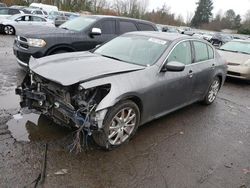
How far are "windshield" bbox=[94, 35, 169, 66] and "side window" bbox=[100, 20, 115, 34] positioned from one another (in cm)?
313

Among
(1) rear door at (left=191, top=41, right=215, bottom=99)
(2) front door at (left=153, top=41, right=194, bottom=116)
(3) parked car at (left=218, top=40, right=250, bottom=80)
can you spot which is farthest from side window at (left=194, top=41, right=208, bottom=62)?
(3) parked car at (left=218, top=40, right=250, bottom=80)

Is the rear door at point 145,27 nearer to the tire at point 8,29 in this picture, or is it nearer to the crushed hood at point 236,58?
the crushed hood at point 236,58

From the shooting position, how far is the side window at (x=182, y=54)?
4.91 m

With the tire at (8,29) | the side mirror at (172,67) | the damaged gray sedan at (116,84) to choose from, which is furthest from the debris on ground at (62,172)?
the tire at (8,29)

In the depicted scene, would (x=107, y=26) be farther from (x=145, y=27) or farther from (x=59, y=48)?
(x=59, y=48)

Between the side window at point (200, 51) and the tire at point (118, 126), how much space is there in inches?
86.7

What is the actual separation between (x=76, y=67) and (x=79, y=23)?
4.72 meters

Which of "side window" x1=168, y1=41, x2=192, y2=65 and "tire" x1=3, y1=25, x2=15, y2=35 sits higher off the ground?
"side window" x1=168, y1=41, x2=192, y2=65

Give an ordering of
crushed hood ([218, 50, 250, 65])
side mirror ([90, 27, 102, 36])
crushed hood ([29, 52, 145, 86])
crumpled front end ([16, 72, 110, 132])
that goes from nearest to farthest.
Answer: crumpled front end ([16, 72, 110, 132]) < crushed hood ([29, 52, 145, 86]) < side mirror ([90, 27, 102, 36]) < crushed hood ([218, 50, 250, 65])

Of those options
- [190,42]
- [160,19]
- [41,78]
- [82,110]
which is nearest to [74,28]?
[190,42]

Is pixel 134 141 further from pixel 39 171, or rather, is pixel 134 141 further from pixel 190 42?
pixel 190 42

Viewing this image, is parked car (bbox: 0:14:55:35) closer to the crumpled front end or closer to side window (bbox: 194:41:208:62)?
side window (bbox: 194:41:208:62)

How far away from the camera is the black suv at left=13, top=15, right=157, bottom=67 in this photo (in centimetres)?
690

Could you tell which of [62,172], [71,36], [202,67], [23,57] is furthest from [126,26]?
[62,172]
